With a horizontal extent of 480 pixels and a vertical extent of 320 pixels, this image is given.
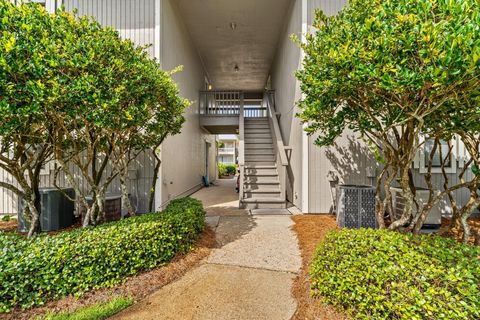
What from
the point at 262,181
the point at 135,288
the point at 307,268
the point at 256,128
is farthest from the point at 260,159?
the point at 135,288

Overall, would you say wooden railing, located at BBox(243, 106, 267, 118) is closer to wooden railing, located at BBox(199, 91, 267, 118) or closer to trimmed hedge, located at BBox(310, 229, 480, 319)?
wooden railing, located at BBox(199, 91, 267, 118)

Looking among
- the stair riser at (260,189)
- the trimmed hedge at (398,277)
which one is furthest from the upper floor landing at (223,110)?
the trimmed hedge at (398,277)

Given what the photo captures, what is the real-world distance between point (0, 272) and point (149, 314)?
1.47 m

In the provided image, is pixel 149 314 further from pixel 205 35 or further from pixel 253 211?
pixel 205 35

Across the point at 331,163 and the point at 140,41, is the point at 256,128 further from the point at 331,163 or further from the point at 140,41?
the point at 140,41

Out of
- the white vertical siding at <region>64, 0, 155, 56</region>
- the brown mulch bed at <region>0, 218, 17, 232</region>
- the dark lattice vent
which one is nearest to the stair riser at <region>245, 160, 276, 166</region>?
the dark lattice vent

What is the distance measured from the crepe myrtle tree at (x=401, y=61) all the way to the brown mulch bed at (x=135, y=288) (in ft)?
8.79

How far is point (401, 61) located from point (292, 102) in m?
4.53

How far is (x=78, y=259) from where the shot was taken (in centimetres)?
222

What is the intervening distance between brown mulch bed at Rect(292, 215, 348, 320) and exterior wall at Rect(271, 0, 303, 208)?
891 millimetres

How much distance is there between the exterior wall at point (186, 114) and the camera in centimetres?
543

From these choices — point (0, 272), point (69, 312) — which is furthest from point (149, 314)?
point (0, 272)

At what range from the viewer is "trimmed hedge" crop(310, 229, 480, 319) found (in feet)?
4.75

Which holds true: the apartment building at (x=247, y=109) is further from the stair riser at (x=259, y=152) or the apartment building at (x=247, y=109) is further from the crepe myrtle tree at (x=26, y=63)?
the crepe myrtle tree at (x=26, y=63)
